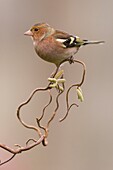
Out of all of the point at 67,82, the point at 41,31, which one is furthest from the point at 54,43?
the point at 67,82

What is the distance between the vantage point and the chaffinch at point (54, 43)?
69cm

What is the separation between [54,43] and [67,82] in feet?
4.51

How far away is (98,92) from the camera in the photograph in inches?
87.8

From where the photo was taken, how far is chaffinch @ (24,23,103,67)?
691mm

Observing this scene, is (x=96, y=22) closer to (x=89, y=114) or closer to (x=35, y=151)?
(x=89, y=114)

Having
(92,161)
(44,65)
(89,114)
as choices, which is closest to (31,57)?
(44,65)

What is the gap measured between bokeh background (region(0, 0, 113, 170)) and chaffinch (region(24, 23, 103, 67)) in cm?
130

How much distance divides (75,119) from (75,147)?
135 millimetres

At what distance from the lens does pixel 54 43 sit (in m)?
0.74

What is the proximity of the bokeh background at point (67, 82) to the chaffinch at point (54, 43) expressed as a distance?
1.30 meters

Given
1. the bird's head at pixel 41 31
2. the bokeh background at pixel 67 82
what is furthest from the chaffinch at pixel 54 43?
the bokeh background at pixel 67 82

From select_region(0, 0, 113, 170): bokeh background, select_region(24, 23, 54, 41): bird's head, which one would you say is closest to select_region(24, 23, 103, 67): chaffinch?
select_region(24, 23, 54, 41): bird's head

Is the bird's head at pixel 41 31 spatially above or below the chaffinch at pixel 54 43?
above

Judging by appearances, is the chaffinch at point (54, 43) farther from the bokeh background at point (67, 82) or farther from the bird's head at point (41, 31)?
the bokeh background at point (67, 82)
